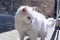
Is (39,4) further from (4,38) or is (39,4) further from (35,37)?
(35,37)

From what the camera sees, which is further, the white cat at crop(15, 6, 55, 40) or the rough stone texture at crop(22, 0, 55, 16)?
the rough stone texture at crop(22, 0, 55, 16)

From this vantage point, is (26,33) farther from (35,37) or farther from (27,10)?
(27,10)

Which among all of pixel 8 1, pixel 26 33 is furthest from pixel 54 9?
pixel 26 33

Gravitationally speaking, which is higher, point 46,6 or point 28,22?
point 28,22

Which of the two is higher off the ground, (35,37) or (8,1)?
(8,1)

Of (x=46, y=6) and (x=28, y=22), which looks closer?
(x=28, y=22)

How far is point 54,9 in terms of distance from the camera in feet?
16.4

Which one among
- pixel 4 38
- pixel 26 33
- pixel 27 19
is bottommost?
pixel 4 38

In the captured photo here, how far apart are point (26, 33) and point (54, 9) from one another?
2.77 meters

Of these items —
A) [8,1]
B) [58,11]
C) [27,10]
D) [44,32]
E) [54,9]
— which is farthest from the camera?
[54,9]

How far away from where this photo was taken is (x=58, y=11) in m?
4.67

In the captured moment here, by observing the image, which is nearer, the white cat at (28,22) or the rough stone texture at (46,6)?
the white cat at (28,22)

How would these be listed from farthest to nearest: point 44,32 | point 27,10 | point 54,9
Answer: point 54,9, point 44,32, point 27,10

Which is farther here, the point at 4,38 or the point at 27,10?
the point at 4,38
